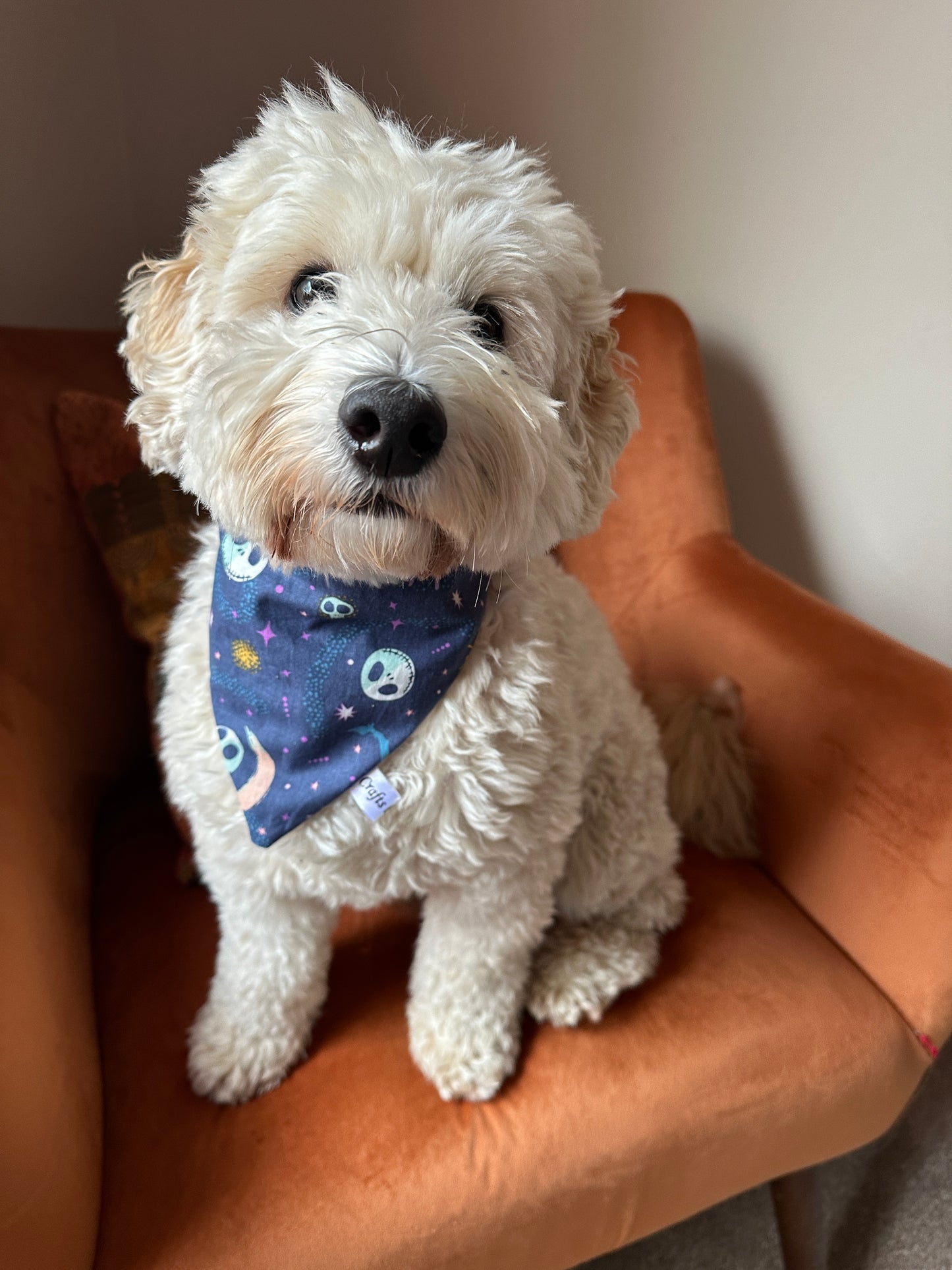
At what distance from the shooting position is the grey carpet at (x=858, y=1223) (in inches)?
53.1

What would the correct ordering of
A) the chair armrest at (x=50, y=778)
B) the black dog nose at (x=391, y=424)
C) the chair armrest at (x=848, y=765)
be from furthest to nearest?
the chair armrest at (x=848, y=765)
the chair armrest at (x=50, y=778)
the black dog nose at (x=391, y=424)

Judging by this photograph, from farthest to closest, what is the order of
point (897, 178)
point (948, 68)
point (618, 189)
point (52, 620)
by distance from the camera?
1. point (618, 189)
2. point (897, 178)
3. point (948, 68)
4. point (52, 620)

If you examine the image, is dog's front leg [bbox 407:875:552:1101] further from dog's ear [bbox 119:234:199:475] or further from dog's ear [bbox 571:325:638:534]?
dog's ear [bbox 119:234:199:475]

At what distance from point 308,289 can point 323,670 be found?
0.39 m

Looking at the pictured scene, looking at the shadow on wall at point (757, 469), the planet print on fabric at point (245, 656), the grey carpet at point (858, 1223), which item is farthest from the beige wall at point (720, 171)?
the planet print on fabric at point (245, 656)

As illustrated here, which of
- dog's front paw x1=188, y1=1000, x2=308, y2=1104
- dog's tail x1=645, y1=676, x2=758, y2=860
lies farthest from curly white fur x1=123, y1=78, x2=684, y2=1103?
dog's tail x1=645, y1=676, x2=758, y2=860

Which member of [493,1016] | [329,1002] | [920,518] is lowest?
[329,1002]

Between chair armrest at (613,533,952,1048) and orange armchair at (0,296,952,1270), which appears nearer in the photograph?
orange armchair at (0,296,952,1270)

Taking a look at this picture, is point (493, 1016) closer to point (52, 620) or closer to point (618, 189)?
point (52, 620)

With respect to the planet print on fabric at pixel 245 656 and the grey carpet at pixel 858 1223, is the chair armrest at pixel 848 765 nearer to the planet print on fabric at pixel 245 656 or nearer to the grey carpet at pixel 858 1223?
the grey carpet at pixel 858 1223

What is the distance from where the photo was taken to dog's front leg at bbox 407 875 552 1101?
39.4 inches

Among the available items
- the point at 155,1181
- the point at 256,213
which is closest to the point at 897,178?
the point at 256,213

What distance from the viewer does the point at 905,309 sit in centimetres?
150

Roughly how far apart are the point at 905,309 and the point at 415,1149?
59.8 inches
